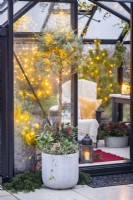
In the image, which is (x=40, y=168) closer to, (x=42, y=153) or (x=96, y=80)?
(x=42, y=153)

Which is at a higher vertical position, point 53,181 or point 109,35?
point 109,35

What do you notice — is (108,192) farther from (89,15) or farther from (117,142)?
(89,15)

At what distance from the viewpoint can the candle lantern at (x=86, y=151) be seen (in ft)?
23.4

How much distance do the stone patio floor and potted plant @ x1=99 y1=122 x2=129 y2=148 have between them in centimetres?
223

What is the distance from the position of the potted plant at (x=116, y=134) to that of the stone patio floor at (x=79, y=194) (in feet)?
7.32

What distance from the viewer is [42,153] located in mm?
6285

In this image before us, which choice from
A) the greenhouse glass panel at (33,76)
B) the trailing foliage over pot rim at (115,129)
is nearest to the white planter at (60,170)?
the greenhouse glass panel at (33,76)

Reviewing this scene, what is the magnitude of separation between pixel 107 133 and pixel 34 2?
3037 millimetres

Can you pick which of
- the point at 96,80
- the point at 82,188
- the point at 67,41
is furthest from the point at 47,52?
the point at 96,80

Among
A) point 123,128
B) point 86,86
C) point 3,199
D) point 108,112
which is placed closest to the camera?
point 3,199

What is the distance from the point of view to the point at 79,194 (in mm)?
6051

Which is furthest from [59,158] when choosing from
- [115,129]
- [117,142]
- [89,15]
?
[89,15]

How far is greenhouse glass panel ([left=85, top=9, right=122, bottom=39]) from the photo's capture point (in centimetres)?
879

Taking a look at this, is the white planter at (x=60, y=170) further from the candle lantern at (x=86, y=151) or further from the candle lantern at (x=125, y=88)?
the candle lantern at (x=125, y=88)
